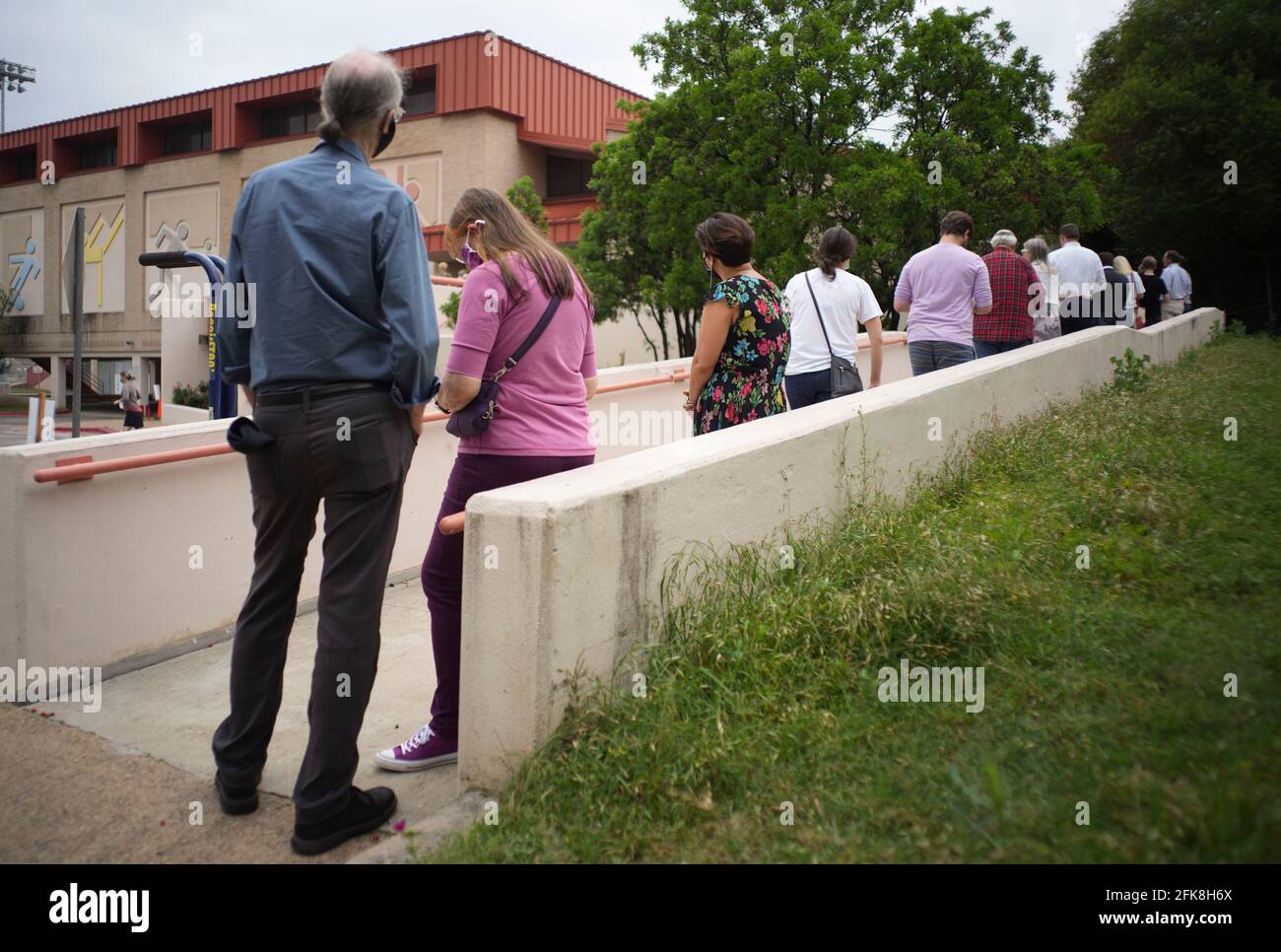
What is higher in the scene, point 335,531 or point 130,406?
point 130,406

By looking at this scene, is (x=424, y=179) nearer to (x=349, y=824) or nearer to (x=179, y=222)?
(x=179, y=222)

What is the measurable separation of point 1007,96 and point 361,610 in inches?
649

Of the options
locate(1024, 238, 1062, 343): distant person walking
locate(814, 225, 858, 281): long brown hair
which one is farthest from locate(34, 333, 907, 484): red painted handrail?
locate(1024, 238, 1062, 343): distant person walking

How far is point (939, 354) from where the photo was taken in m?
7.24

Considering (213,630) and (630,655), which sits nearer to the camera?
(630,655)

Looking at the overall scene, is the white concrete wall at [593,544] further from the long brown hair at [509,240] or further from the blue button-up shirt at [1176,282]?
the blue button-up shirt at [1176,282]

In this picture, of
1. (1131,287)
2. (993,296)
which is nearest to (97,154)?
(1131,287)

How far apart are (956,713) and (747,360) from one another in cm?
203

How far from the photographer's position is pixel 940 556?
3.88m

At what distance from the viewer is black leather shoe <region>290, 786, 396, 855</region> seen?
111 inches

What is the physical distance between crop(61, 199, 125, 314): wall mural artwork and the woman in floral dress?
1600 inches

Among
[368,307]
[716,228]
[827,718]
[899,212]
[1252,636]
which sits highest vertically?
[899,212]

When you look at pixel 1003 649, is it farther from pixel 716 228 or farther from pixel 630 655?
pixel 716 228
